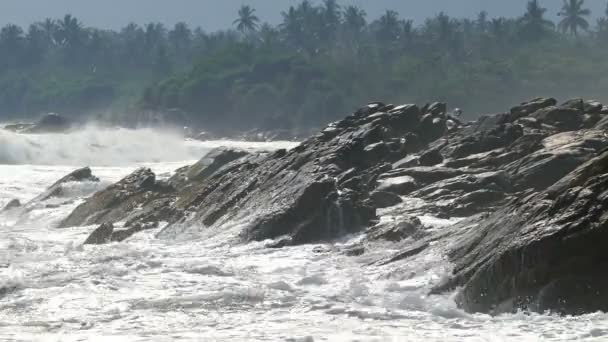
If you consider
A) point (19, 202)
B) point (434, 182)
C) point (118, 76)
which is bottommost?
point (19, 202)

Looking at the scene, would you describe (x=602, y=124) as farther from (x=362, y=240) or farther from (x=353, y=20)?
(x=353, y=20)

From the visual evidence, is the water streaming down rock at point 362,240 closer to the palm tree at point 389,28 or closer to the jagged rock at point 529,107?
the jagged rock at point 529,107

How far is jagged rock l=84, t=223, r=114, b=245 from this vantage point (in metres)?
25.8

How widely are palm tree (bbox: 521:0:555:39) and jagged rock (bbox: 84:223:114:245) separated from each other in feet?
520

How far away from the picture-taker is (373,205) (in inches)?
1002

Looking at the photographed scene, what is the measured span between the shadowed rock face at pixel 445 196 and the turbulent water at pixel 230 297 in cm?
67

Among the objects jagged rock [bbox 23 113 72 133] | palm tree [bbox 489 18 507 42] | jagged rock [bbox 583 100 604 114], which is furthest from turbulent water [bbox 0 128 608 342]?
palm tree [bbox 489 18 507 42]

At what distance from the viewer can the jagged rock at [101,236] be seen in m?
Answer: 25.8

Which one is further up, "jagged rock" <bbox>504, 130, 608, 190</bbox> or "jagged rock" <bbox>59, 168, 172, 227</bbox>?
"jagged rock" <bbox>504, 130, 608, 190</bbox>

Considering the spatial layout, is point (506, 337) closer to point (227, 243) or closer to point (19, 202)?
point (227, 243)

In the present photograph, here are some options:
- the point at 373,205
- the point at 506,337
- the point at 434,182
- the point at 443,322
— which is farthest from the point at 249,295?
the point at 434,182

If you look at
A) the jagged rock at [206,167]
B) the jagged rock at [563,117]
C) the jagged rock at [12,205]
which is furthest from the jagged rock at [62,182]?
the jagged rock at [563,117]

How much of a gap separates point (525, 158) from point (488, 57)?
5290 inches

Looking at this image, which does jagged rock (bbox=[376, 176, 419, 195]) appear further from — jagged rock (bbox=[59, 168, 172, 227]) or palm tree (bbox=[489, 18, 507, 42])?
palm tree (bbox=[489, 18, 507, 42])
